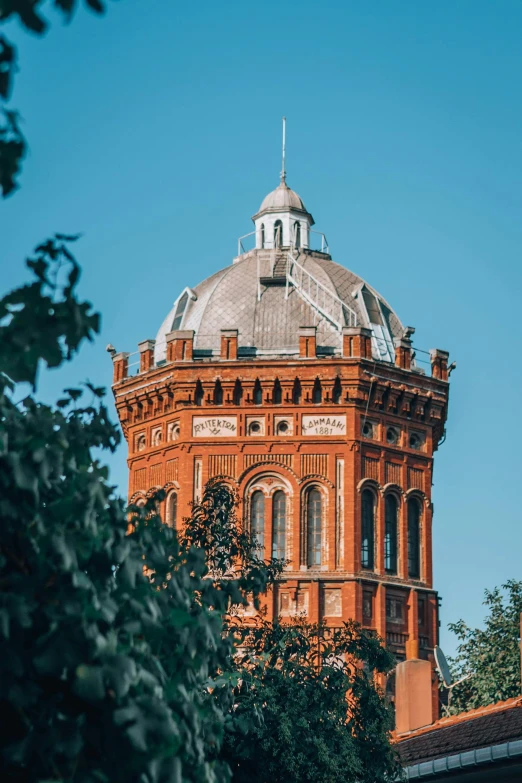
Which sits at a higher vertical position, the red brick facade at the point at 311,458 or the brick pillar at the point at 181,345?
the brick pillar at the point at 181,345

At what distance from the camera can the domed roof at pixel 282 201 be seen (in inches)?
2212

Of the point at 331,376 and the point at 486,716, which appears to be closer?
the point at 486,716

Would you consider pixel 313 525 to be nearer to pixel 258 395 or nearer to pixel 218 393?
pixel 258 395

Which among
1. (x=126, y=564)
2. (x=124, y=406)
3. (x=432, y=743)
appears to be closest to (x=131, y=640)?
(x=126, y=564)

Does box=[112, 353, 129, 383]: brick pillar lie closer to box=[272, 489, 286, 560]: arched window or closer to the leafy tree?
box=[272, 489, 286, 560]: arched window

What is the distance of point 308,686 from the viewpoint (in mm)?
20938

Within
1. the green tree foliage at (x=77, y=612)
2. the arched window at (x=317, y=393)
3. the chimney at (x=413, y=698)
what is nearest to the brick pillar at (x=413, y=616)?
the arched window at (x=317, y=393)

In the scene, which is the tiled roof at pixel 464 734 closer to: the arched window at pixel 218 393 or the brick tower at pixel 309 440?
the brick tower at pixel 309 440

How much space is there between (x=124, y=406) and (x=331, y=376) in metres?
7.05

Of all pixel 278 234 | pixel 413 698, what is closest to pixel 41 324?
pixel 413 698

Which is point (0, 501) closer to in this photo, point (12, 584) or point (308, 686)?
point (12, 584)

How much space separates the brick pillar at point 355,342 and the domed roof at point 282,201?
24.4 feet

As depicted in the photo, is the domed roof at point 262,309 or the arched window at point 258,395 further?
the domed roof at point 262,309

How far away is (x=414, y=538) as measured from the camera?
51.4 m
